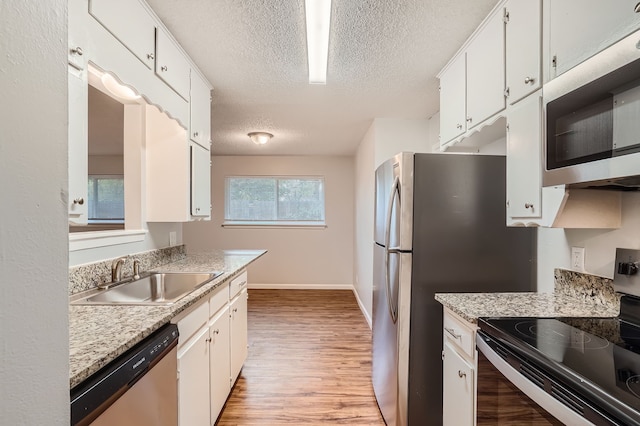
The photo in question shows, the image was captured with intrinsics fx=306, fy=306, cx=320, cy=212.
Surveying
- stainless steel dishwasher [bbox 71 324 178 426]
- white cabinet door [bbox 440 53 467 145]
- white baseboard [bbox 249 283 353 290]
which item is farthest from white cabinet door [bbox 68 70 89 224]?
white baseboard [bbox 249 283 353 290]

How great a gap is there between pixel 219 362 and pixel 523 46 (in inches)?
91.9

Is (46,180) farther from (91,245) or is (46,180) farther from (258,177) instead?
(258,177)

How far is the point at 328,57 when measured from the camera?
2.10 metres

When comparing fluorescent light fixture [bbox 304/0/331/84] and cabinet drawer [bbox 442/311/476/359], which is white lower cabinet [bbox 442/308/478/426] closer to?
cabinet drawer [bbox 442/311/476/359]

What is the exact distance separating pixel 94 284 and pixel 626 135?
7.50 feet

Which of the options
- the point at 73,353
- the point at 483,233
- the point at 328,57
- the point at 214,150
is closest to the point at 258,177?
the point at 214,150

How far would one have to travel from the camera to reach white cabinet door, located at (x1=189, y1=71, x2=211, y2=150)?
2.23 m

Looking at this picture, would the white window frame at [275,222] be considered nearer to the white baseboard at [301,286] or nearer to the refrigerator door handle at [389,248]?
the white baseboard at [301,286]

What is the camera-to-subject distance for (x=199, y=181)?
95.3 inches

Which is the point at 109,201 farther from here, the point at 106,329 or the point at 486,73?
the point at 486,73

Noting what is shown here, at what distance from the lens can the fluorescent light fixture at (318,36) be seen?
1556mm

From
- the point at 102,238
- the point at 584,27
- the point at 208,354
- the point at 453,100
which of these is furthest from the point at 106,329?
the point at 453,100

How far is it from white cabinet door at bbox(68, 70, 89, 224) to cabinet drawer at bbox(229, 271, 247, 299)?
1123mm

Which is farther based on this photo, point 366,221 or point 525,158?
point 366,221
